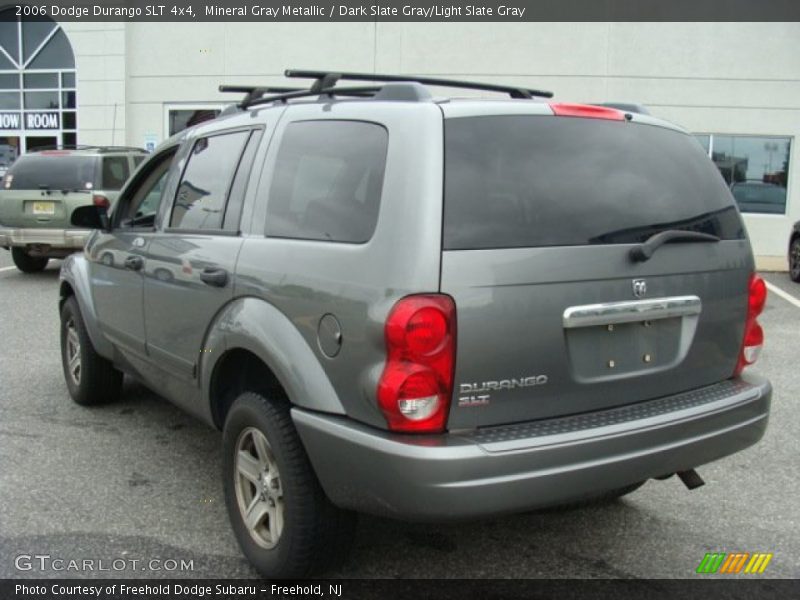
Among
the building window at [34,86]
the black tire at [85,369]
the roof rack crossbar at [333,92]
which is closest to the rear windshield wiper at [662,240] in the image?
the roof rack crossbar at [333,92]

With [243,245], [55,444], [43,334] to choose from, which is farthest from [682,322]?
[43,334]

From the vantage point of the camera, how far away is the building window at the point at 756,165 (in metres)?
16.3

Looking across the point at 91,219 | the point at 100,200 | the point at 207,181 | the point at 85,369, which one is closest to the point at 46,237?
the point at 100,200

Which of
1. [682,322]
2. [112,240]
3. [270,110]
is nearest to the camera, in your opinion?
[682,322]

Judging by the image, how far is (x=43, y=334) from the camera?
7625 mm

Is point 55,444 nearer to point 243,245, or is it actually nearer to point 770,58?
point 243,245

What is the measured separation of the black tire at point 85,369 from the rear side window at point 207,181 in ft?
5.11

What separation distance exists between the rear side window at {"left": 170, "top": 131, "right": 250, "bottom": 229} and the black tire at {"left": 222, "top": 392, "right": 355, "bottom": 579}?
3.06 ft

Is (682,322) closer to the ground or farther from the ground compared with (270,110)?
closer to the ground

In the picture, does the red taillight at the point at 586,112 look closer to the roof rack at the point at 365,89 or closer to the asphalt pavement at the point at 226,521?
the roof rack at the point at 365,89

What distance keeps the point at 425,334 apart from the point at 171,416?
3102 mm

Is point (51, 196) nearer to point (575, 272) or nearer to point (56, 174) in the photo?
point (56, 174)

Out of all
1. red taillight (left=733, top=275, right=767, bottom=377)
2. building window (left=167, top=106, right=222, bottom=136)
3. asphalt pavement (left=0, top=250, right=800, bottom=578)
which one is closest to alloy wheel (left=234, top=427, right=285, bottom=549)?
asphalt pavement (left=0, top=250, right=800, bottom=578)

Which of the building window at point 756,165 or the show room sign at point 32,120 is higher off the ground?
the show room sign at point 32,120
